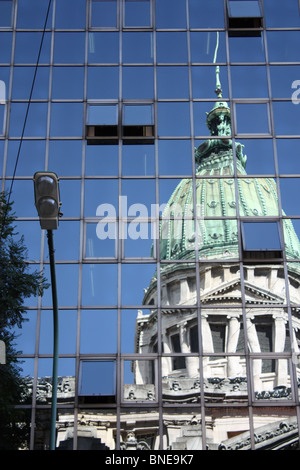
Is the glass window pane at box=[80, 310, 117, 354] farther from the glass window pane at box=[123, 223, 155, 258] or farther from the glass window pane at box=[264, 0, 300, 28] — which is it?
the glass window pane at box=[264, 0, 300, 28]

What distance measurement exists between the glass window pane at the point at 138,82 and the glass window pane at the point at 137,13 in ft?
6.00

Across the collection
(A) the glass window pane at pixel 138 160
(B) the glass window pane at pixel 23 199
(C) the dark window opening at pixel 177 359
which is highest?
(A) the glass window pane at pixel 138 160

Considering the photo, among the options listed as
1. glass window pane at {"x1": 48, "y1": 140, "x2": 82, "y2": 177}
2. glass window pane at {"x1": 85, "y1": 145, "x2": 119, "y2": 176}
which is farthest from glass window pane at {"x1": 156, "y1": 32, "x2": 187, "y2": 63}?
glass window pane at {"x1": 48, "y1": 140, "x2": 82, "y2": 177}

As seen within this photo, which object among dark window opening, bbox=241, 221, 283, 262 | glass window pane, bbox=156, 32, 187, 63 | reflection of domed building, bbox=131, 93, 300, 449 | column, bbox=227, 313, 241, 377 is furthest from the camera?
glass window pane, bbox=156, 32, 187, 63

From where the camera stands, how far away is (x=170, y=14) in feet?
104

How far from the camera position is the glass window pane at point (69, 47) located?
31.0 metres

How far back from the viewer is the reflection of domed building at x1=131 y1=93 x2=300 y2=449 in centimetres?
2595

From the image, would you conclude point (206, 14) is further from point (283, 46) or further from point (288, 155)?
point (288, 155)

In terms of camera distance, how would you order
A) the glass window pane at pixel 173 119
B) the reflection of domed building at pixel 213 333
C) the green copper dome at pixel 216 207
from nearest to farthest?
the reflection of domed building at pixel 213 333
the green copper dome at pixel 216 207
the glass window pane at pixel 173 119

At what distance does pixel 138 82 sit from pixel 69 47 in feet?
8.76

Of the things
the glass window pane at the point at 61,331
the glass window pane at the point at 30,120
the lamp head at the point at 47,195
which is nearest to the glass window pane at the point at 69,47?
the glass window pane at the point at 30,120

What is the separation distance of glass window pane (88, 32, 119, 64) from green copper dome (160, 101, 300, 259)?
3.90 m

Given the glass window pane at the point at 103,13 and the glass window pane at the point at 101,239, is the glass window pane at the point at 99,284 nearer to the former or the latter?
the glass window pane at the point at 101,239
